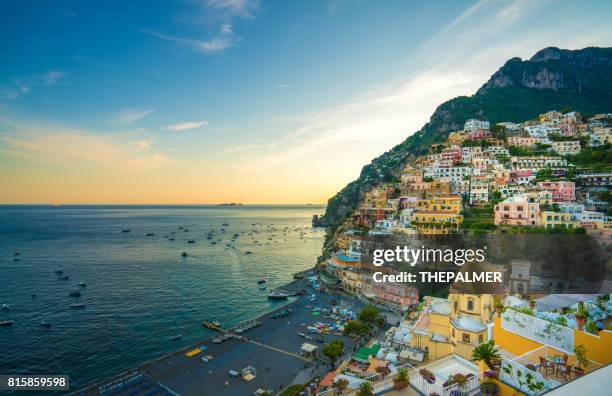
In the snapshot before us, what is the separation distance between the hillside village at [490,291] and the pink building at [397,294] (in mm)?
117

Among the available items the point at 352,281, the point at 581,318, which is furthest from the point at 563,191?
the point at 581,318

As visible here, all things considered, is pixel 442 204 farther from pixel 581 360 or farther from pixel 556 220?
pixel 581 360

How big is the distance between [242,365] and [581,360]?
24162 mm

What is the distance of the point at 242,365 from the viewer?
2784 centimetres

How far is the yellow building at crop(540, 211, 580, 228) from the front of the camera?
40.8 metres

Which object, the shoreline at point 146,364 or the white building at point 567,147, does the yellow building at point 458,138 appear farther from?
the shoreline at point 146,364

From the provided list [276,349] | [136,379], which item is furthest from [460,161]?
[136,379]

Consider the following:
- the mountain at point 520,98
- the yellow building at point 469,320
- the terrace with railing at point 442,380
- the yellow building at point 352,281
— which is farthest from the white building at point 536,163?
the terrace with railing at point 442,380

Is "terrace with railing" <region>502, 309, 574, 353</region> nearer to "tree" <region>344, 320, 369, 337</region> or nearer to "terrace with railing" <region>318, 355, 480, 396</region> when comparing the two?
"terrace with railing" <region>318, 355, 480, 396</region>

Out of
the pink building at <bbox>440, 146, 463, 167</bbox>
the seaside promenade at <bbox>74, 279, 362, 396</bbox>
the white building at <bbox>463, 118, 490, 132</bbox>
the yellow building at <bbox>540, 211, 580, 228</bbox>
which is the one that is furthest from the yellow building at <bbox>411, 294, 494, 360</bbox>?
the white building at <bbox>463, 118, 490, 132</bbox>

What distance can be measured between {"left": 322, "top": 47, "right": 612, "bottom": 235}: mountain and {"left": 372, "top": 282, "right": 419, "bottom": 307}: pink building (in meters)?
58.3

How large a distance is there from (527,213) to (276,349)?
3533cm

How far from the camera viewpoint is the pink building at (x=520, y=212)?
42719mm

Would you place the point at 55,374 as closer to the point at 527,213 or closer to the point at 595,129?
the point at 527,213
